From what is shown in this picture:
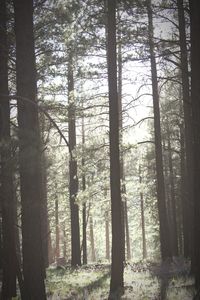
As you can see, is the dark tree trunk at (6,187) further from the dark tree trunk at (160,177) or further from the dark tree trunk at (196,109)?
the dark tree trunk at (160,177)

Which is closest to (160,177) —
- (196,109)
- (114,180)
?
(114,180)

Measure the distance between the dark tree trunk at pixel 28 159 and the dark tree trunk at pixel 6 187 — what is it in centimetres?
111

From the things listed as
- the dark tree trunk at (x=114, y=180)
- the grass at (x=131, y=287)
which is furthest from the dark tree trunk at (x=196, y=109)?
the dark tree trunk at (x=114, y=180)

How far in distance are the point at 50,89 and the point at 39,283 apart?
1039 cm

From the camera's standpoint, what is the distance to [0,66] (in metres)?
11.6

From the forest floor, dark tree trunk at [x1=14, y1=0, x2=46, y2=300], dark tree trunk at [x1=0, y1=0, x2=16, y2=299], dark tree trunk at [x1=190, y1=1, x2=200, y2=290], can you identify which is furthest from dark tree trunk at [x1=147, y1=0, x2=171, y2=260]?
dark tree trunk at [x1=14, y1=0, x2=46, y2=300]

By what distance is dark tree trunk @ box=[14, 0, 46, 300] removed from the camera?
321 inches

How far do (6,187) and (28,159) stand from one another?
298 centimetres

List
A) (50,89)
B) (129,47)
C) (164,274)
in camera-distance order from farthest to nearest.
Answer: (50,89), (164,274), (129,47)

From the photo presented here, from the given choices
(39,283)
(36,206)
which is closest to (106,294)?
(39,283)

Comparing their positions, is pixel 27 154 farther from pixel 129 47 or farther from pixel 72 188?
pixel 72 188

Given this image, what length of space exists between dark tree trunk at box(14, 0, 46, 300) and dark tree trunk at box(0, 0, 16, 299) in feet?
3.64

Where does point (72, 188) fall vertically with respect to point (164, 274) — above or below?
above

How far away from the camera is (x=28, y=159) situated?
8.36m
